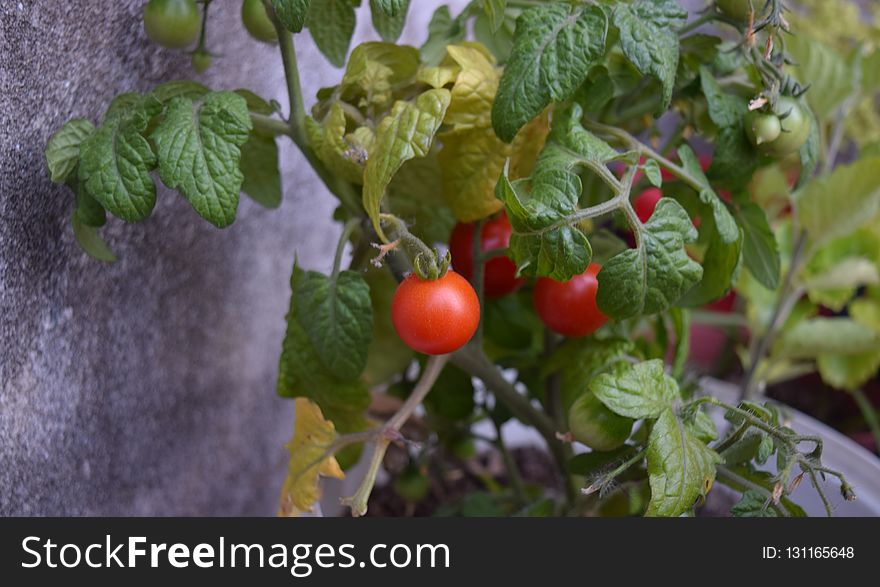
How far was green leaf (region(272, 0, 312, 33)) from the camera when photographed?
0.45 m

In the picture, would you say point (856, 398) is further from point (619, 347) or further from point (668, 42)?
point (668, 42)

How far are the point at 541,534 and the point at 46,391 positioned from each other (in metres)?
0.34

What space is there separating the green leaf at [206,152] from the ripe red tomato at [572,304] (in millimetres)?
221

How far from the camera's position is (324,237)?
0.98 meters

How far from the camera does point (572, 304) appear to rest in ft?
1.85

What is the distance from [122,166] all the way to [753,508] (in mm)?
417

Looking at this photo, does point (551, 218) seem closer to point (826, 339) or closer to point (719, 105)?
point (719, 105)

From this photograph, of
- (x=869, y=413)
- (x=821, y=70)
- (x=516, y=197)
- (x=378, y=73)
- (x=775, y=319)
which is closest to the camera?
(x=516, y=197)

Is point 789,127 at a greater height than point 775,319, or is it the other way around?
point 789,127

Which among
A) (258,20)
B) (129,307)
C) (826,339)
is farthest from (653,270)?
(826,339)

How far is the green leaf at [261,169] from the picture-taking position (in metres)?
0.60

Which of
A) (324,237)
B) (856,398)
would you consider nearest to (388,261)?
(324,237)

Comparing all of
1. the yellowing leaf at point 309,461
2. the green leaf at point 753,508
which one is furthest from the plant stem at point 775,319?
the yellowing leaf at point 309,461

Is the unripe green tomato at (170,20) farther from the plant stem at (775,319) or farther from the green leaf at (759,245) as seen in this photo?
the plant stem at (775,319)
